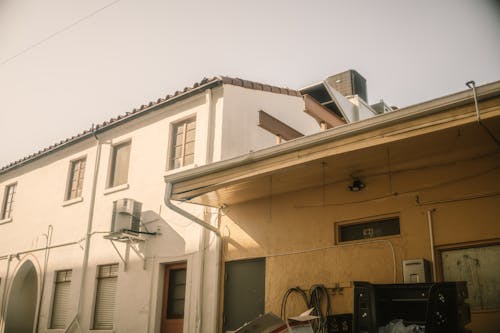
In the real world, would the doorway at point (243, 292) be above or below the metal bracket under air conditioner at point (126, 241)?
below

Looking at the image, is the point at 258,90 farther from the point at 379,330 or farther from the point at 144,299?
the point at 379,330

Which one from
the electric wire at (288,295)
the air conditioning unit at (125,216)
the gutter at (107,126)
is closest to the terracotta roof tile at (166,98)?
the gutter at (107,126)

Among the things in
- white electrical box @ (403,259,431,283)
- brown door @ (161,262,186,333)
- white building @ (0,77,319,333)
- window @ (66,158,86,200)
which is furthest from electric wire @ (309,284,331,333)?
window @ (66,158,86,200)

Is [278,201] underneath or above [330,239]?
above

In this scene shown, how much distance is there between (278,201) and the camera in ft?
31.1

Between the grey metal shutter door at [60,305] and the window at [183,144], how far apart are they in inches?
203

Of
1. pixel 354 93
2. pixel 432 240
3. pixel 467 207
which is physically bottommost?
pixel 432 240

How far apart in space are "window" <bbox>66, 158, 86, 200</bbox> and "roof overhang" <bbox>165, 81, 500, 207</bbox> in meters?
6.24

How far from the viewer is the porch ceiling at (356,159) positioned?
20.4ft

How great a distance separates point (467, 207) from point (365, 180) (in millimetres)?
1805

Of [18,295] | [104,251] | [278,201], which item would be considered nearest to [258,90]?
[278,201]

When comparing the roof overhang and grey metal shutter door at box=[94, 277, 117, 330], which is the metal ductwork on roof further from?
grey metal shutter door at box=[94, 277, 117, 330]

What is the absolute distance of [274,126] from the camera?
34.4 ft

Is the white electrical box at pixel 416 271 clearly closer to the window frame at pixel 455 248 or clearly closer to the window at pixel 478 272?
the window frame at pixel 455 248
